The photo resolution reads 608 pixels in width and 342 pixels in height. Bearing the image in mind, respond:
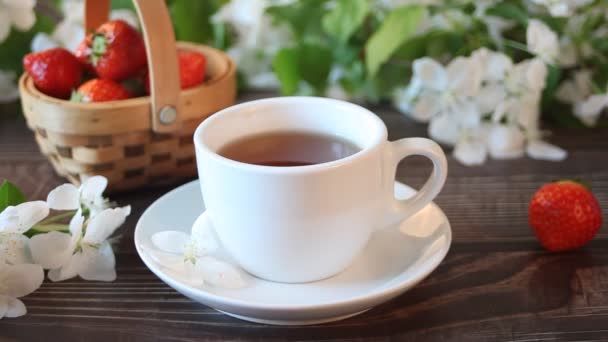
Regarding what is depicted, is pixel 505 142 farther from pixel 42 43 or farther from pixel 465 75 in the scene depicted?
pixel 42 43

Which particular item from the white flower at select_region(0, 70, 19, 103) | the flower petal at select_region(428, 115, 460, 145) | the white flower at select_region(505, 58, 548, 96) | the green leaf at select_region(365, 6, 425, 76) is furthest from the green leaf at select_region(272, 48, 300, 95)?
the white flower at select_region(0, 70, 19, 103)

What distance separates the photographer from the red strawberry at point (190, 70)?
1001 millimetres

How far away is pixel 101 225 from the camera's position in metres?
0.79

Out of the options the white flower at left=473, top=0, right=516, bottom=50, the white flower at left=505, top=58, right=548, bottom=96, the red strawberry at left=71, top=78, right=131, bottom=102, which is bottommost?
the white flower at left=505, top=58, right=548, bottom=96

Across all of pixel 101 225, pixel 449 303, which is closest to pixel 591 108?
pixel 449 303

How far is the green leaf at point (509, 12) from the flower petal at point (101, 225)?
2.22ft

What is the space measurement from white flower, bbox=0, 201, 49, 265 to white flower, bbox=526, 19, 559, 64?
71 cm

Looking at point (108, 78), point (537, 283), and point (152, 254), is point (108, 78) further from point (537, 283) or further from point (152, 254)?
point (537, 283)

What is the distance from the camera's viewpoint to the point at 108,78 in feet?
3.22

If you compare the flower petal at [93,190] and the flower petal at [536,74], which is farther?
the flower petal at [536,74]

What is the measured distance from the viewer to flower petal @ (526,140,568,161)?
43.2 inches

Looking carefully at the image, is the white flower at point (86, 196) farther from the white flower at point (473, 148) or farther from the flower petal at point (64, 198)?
the white flower at point (473, 148)

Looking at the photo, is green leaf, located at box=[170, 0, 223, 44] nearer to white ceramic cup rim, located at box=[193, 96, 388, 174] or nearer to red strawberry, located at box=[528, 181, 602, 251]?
white ceramic cup rim, located at box=[193, 96, 388, 174]

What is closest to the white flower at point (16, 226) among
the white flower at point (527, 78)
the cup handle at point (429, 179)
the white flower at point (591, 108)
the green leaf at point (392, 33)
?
the cup handle at point (429, 179)
